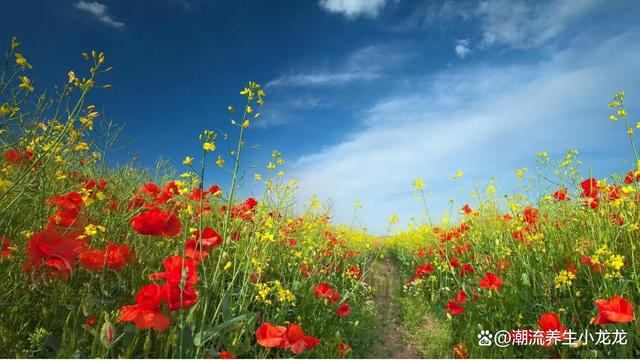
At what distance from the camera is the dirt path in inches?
194

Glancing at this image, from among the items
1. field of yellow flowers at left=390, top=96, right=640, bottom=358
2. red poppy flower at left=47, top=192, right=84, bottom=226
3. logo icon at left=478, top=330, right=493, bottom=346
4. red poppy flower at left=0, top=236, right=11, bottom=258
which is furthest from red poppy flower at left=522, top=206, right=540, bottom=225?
red poppy flower at left=0, top=236, right=11, bottom=258

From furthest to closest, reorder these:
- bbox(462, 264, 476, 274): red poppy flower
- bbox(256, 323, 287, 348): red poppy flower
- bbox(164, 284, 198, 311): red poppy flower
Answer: bbox(462, 264, 476, 274): red poppy flower < bbox(256, 323, 287, 348): red poppy flower < bbox(164, 284, 198, 311): red poppy flower

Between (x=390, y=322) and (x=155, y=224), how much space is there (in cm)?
434

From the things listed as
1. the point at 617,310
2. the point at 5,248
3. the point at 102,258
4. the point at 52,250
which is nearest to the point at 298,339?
the point at 102,258

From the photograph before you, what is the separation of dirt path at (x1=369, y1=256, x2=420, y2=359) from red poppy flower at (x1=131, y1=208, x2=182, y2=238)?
3.04 meters

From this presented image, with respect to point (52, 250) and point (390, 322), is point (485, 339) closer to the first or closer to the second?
point (390, 322)

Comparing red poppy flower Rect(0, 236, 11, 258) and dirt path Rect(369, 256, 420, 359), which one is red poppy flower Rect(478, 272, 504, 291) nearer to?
dirt path Rect(369, 256, 420, 359)

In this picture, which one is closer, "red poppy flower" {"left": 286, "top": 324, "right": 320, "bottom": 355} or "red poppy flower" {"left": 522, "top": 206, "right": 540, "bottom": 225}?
"red poppy flower" {"left": 286, "top": 324, "right": 320, "bottom": 355}

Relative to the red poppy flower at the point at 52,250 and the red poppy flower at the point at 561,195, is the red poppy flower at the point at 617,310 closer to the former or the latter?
the red poppy flower at the point at 561,195

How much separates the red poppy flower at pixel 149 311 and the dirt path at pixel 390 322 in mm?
3210

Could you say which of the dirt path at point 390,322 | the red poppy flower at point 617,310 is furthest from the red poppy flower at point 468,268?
the red poppy flower at point 617,310

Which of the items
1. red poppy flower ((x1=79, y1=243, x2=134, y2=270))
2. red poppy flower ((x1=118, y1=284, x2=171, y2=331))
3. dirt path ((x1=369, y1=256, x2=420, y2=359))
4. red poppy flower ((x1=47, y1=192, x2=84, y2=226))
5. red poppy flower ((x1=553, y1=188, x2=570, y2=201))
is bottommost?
dirt path ((x1=369, y1=256, x2=420, y2=359))

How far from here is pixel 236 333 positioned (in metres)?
2.82

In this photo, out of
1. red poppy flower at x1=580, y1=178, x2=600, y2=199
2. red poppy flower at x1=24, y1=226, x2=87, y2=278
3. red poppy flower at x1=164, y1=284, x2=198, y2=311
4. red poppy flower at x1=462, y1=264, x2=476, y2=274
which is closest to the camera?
red poppy flower at x1=164, y1=284, x2=198, y2=311
